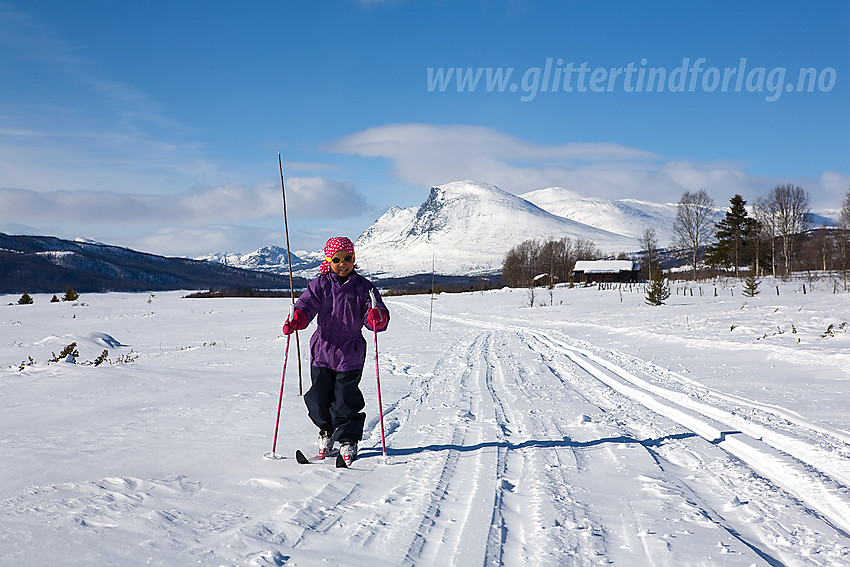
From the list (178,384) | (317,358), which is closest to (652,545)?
(317,358)

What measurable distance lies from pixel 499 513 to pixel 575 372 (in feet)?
27.7

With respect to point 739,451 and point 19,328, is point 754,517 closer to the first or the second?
point 739,451

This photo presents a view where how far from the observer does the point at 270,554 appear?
2811 millimetres

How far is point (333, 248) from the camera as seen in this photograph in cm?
506

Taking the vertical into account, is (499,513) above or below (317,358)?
below

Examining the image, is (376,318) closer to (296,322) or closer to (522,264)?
(296,322)

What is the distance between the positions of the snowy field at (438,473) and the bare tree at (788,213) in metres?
57.8

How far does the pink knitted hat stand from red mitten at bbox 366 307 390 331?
23.6 inches

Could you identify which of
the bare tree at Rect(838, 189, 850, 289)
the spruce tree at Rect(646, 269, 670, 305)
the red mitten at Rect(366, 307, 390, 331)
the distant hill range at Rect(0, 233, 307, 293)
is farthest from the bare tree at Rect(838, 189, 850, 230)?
the distant hill range at Rect(0, 233, 307, 293)

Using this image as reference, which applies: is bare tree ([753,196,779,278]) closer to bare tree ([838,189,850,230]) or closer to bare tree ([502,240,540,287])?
bare tree ([838,189,850,230])

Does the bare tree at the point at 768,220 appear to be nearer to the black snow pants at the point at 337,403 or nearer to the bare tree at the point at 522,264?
the bare tree at the point at 522,264

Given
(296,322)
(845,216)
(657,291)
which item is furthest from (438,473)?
(845,216)

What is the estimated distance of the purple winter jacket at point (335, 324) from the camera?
488 centimetres

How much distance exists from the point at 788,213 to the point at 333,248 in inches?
2646
